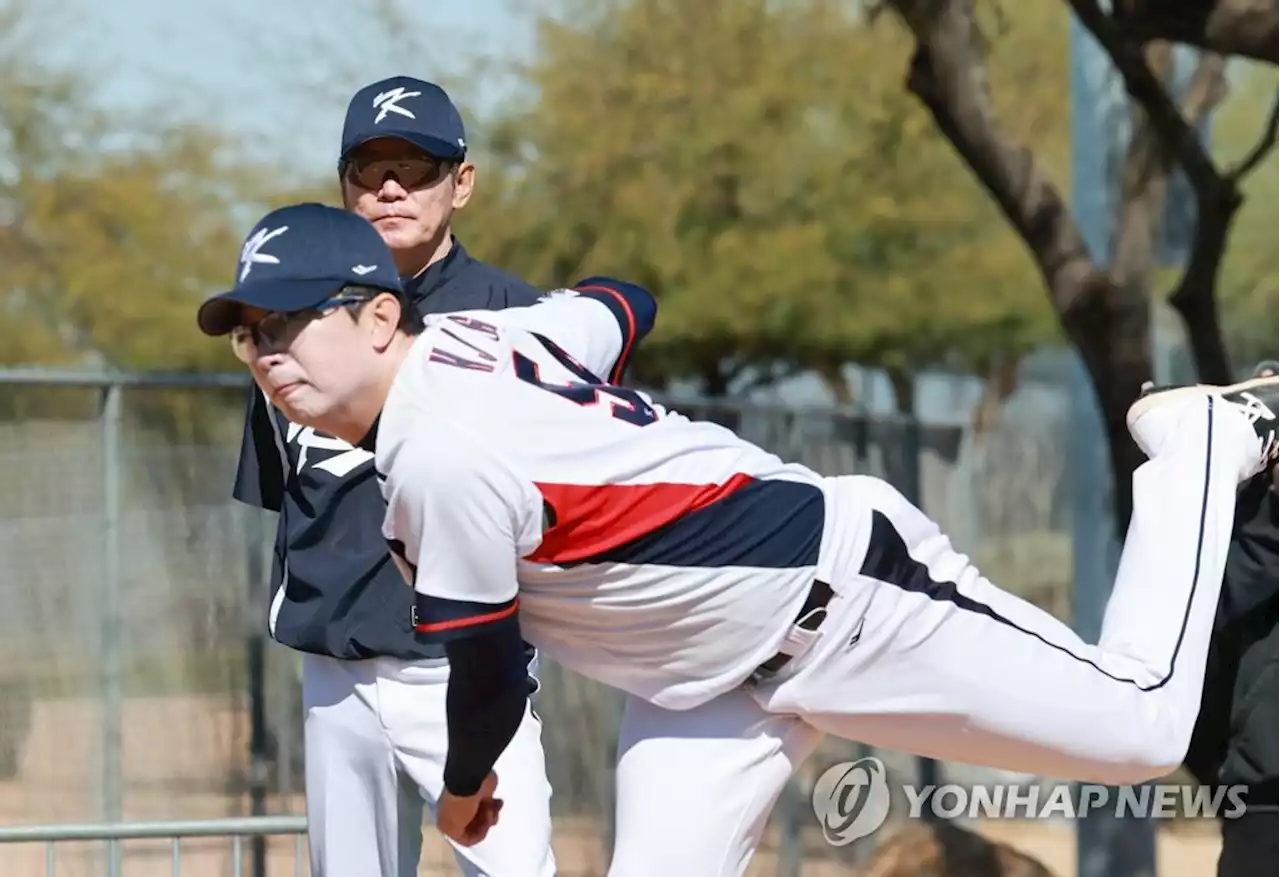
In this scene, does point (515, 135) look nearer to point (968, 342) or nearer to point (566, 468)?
point (968, 342)

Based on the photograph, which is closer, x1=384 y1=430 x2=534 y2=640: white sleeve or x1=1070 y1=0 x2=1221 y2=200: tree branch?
x1=384 y1=430 x2=534 y2=640: white sleeve

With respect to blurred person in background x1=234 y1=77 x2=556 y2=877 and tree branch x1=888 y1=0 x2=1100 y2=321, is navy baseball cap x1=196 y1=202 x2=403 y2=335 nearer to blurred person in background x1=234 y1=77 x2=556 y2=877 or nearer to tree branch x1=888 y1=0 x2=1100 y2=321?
blurred person in background x1=234 y1=77 x2=556 y2=877

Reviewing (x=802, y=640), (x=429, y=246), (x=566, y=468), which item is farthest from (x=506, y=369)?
(x=429, y=246)

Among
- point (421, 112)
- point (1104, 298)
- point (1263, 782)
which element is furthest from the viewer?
point (1104, 298)

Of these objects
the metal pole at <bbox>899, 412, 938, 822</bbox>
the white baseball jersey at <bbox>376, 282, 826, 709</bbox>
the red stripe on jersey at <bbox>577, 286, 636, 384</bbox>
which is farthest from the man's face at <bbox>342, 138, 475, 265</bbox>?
the metal pole at <bbox>899, 412, 938, 822</bbox>

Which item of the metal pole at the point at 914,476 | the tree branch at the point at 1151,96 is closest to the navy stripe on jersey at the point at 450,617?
the tree branch at the point at 1151,96

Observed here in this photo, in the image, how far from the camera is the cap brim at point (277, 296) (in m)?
3.28

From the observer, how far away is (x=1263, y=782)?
4.86 meters

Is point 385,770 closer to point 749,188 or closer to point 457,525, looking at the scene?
point 457,525

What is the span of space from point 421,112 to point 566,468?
132cm

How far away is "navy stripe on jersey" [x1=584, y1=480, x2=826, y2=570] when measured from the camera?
11.3 feet

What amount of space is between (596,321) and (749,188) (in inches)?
443

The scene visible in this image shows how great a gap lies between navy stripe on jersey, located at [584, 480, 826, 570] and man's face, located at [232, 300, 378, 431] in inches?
19.6

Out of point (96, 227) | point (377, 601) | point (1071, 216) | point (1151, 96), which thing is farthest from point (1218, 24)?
point (96, 227)
